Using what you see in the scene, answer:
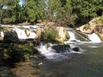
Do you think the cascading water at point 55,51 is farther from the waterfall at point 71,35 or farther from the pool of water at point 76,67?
the waterfall at point 71,35

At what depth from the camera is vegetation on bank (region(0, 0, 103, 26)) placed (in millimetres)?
72044

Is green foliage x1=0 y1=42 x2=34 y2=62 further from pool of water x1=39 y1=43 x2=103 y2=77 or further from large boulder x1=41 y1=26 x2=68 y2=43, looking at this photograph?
large boulder x1=41 y1=26 x2=68 y2=43

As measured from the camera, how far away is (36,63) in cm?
3027

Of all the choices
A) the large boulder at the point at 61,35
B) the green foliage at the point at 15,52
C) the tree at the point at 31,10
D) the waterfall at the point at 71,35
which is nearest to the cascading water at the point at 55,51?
the green foliage at the point at 15,52

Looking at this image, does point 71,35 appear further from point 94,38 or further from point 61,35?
point 61,35

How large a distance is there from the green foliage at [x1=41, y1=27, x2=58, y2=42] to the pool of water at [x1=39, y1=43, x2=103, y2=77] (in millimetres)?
8088

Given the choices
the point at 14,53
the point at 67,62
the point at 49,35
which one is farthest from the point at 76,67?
the point at 49,35

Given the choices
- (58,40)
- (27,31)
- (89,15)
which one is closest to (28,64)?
(58,40)

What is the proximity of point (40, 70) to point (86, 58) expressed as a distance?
808cm

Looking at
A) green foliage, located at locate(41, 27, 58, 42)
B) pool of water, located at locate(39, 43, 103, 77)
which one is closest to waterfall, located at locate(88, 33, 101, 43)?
green foliage, located at locate(41, 27, 58, 42)

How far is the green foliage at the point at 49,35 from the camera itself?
42.5 meters

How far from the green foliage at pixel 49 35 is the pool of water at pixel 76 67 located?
→ 8.09 metres

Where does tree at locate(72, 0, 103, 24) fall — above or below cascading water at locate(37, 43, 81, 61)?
above

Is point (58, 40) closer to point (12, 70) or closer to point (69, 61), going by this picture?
point (69, 61)
